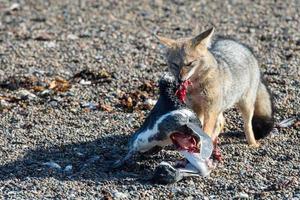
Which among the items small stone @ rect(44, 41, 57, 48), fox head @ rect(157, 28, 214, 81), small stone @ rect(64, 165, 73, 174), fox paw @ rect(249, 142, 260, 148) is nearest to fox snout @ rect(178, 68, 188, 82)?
fox head @ rect(157, 28, 214, 81)

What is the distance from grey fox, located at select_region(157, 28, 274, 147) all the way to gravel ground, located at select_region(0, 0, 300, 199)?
19 centimetres

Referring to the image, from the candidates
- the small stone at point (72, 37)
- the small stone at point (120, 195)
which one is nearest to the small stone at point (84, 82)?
the small stone at point (72, 37)

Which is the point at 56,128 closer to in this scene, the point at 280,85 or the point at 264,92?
the point at 264,92

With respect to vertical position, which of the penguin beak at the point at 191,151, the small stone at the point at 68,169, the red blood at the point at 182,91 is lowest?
the small stone at the point at 68,169

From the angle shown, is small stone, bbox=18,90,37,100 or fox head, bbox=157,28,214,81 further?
small stone, bbox=18,90,37,100

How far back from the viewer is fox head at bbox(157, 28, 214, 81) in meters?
7.07

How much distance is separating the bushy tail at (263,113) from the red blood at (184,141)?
1291 mm

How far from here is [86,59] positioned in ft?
32.8

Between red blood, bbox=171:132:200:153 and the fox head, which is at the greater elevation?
the fox head

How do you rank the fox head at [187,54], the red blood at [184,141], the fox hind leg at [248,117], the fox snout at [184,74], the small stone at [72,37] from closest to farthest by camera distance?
the red blood at [184,141]
the fox snout at [184,74]
the fox head at [187,54]
the fox hind leg at [248,117]
the small stone at [72,37]

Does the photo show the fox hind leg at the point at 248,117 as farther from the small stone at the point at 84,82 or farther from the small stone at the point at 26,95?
the small stone at the point at 26,95

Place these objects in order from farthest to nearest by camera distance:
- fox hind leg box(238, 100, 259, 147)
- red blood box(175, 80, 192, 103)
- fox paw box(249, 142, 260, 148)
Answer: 1. fox hind leg box(238, 100, 259, 147)
2. fox paw box(249, 142, 260, 148)
3. red blood box(175, 80, 192, 103)

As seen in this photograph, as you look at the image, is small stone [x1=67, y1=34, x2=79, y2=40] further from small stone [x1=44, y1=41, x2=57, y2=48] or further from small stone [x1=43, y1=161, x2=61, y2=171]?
small stone [x1=43, y1=161, x2=61, y2=171]

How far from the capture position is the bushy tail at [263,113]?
7.60m
